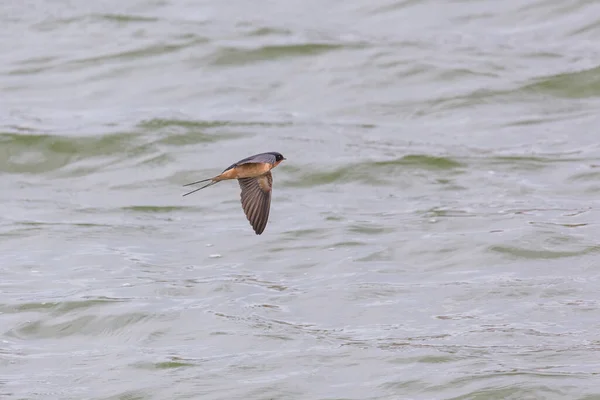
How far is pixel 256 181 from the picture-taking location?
6.23 meters

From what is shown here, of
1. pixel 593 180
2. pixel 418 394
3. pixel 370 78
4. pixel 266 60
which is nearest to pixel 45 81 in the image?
pixel 266 60

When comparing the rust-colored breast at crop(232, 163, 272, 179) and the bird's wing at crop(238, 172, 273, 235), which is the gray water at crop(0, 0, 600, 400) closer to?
the bird's wing at crop(238, 172, 273, 235)

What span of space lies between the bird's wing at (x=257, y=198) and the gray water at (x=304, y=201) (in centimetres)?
77

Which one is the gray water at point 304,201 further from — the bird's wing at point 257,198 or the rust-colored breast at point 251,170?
the rust-colored breast at point 251,170

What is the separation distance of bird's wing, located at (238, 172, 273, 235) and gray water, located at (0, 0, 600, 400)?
765mm

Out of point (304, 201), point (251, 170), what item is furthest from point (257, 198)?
point (304, 201)

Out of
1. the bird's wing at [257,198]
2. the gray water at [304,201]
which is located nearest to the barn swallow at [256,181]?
the bird's wing at [257,198]

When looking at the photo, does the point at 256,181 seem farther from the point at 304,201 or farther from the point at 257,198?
the point at 304,201

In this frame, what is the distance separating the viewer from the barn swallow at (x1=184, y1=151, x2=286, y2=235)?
19.3 ft

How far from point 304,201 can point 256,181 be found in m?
3.03

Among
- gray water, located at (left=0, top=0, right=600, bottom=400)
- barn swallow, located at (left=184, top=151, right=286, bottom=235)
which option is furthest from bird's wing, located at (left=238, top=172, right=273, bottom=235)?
gray water, located at (left=0, top=0, right=600, bottom=400)

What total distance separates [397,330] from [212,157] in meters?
3.88

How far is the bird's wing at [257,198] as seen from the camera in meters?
5.95

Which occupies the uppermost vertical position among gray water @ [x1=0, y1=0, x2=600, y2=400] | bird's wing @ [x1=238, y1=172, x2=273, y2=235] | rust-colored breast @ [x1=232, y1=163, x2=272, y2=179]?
rust-colored breast @ [x1=232, y1=163, x2=272, y2=179]
